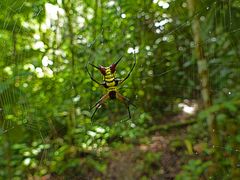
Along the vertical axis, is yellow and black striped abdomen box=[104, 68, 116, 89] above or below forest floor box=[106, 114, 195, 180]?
above

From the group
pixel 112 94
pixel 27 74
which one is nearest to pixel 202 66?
pixel 112 94

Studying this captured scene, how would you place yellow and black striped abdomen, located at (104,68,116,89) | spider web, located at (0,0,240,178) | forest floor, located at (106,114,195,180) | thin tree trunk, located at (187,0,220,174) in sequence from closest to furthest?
yellow and black striped abdomen, located at (104,68,116,89), spider web, located at (0,0,240,178), thin tree trunk, located at (187,0,220,174), forest floor, located at (106,114,195,180)

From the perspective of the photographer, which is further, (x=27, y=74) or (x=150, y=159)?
(x=150, y=159)

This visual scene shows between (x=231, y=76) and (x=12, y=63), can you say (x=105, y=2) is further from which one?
(x=231, y=76)

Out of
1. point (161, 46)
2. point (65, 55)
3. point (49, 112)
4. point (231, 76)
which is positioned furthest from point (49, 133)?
point (231, 76)

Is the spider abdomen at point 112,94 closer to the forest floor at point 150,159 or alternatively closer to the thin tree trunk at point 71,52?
the thin tree trunk at point 71,52

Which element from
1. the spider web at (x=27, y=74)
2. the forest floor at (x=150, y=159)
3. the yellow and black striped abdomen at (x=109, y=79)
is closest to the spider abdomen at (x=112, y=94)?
the yellow and black striped abdomen at (x=109, y=79)

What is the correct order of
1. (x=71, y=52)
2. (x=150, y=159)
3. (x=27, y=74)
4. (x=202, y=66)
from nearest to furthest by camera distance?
(x=27, y=74)
(x=202, y=66)
(x=71, y=52)
(x=150, y=159)

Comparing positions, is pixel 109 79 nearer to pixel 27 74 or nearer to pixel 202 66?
pixel 27 74

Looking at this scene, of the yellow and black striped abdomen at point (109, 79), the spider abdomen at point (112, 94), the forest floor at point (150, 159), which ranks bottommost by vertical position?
the forest floor at point (150, 159)

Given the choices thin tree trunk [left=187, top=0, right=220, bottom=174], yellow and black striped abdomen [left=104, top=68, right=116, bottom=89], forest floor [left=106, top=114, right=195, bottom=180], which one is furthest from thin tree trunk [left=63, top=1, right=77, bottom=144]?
yellow and black striped abdomen [left=104, top=68, right=116, bottom=89]

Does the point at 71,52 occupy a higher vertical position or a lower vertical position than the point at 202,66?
higher

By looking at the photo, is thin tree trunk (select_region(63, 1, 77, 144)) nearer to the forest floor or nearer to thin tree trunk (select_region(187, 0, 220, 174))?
the forest floor
